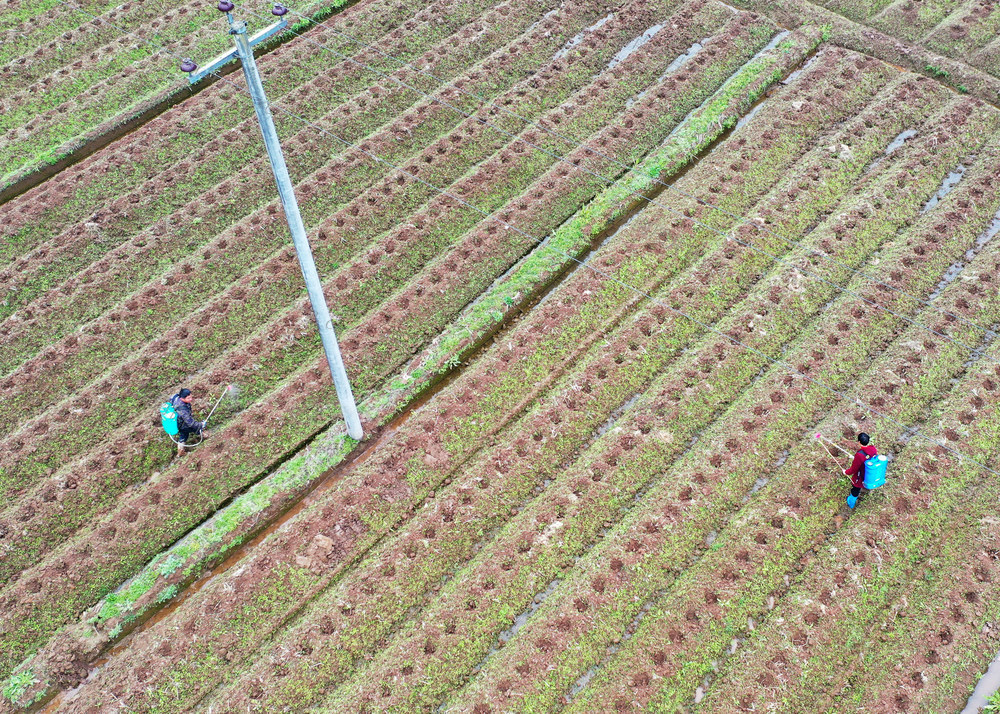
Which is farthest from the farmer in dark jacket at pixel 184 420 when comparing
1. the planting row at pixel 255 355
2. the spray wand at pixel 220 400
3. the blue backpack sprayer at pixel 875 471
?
the blue backpack sprayer at pixel 875 471

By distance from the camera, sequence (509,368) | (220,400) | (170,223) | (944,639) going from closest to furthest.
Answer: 1. (944,639)
2. (220,400)
3. (509,368)
4. (170,223)

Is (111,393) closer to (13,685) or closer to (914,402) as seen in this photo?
(13,685)

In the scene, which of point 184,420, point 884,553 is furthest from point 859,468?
point 184,420

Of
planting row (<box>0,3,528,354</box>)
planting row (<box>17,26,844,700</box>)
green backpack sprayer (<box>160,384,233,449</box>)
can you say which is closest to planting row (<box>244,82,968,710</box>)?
planting row (<box>17,26,844,700</box>)

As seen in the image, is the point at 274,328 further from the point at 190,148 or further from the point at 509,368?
the point at 190,148

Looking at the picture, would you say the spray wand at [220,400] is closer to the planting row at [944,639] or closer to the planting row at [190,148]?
the planting row at [190,148]

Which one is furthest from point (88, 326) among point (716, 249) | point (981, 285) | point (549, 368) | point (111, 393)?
point (981, 285)
